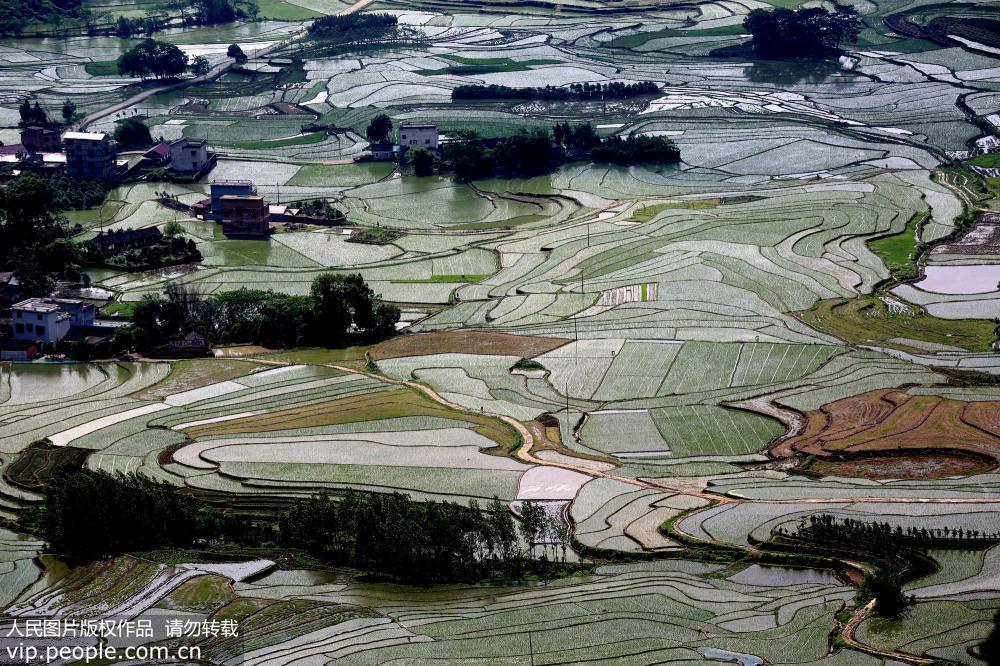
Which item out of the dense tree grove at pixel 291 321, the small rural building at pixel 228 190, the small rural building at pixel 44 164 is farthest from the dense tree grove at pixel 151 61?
the dense tree grove at pixel 291 321

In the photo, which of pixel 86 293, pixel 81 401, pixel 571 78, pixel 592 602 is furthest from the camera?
pixel 571 78

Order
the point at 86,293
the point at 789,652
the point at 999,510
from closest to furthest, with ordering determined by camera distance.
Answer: the point at 789,652, the point at 999,510, the point at 86,293

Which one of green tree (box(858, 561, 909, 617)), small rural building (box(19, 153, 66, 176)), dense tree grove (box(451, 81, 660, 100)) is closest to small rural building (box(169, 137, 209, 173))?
small rural building (box(19, 153, 66, 176))

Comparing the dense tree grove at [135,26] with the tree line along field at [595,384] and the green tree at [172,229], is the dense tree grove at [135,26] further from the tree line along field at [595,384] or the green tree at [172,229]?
the green tree at [172,229]

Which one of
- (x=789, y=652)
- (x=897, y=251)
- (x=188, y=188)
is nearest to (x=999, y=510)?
(x=789, y=652)

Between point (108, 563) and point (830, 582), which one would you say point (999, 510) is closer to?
point (830, 582)

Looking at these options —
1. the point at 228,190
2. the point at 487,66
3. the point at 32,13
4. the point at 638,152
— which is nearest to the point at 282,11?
the point at 32,13

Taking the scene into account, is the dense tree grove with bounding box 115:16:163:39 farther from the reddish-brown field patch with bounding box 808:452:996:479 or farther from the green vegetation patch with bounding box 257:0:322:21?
the reddish-brown field patch with bounding box 808:452:996:479
